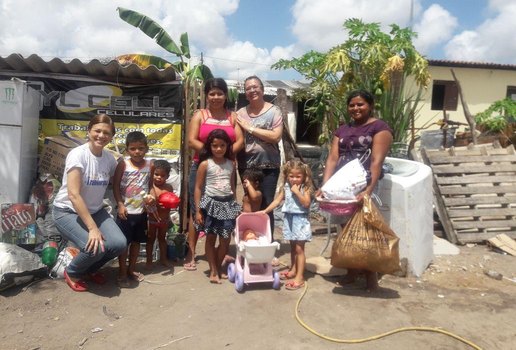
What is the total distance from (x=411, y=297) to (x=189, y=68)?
519 cm

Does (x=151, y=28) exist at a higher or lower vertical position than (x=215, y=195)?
higher

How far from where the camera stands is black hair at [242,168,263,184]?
4398 mm

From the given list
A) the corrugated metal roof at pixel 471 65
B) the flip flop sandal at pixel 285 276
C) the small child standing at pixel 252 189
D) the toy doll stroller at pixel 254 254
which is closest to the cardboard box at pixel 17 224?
the toy doll stroller at pixel 254 254

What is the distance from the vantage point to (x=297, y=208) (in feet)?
13.7

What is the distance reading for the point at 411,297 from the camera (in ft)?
13.0

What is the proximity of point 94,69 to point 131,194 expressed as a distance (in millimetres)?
2209

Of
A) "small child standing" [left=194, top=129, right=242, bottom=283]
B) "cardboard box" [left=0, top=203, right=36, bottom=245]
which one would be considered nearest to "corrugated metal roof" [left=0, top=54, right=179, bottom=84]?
"small child standing" [left=194, top=129, right=242, bottom=283]

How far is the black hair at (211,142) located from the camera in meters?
4.12

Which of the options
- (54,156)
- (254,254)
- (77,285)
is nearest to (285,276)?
(254,254)

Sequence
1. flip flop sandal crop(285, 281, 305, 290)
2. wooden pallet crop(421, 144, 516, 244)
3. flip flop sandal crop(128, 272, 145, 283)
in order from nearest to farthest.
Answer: flip flop sandal crop(285, 281, 305, 290)
flip flop sandal crop(128, 272, 145, 283)
wooden pallet crop(421, 144, 516, 244)

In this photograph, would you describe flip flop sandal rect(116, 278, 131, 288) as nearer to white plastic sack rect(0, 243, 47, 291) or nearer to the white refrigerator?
white plastic sack rect(0, 243, 47, 291)

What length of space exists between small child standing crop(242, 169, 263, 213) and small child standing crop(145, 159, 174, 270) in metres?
0.82

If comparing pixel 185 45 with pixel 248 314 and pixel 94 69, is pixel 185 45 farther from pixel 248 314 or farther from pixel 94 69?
pixel 248 314

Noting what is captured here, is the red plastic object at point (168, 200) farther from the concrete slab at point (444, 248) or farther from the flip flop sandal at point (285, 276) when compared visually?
the concrete slab at point (444, 248)
